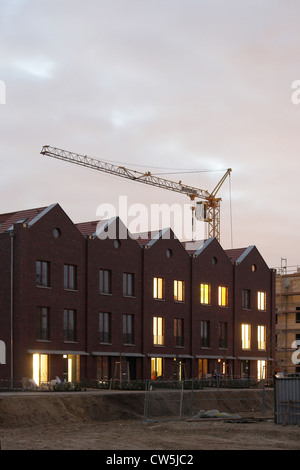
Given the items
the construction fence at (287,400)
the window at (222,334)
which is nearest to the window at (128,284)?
the window at (222,334)

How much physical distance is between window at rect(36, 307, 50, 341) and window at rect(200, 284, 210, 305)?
15317 millimetres

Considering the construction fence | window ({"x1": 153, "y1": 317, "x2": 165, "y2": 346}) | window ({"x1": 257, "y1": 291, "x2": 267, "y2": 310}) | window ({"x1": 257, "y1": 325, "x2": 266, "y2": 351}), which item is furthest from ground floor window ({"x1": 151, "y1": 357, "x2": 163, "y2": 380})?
the construction fence

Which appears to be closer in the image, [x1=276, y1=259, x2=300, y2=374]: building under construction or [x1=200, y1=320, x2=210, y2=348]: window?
[x1=200, y1=320, x2=210, y2=348]: window

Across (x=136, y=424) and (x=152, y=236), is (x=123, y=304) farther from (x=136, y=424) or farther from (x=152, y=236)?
(x=136, y=424)

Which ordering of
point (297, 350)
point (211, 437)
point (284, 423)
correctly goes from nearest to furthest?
1. point (211, 437)
2. point (284, 423)
3. point (297, 350)

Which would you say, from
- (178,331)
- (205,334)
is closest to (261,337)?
(205,334)

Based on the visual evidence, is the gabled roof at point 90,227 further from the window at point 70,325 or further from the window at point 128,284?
the window at point 70,325

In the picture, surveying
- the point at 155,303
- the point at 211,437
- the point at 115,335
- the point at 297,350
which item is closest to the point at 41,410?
the point at 211,437

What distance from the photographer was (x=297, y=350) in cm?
8612

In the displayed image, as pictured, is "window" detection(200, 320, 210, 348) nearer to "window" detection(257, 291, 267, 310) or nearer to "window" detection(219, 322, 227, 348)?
"window" detection(219, 322, 227, 348)

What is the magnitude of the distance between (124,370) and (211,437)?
25590mm

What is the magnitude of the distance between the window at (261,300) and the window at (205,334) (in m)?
6.98

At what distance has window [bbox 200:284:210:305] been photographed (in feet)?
204
